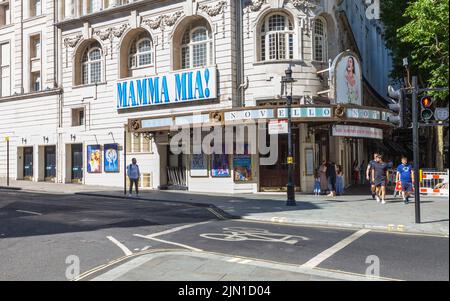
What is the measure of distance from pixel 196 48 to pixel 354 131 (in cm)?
1008

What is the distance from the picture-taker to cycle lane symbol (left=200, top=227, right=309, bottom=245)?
32.6 ft

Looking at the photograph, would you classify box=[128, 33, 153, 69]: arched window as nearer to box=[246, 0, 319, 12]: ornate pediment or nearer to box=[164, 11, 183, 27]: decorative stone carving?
box=[164, 11, 183, 27]: decorative stone carving

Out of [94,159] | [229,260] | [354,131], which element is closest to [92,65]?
[94,159]

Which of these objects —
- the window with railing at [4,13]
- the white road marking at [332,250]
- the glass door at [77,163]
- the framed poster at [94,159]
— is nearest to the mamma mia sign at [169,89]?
the framed poster at [94,159]

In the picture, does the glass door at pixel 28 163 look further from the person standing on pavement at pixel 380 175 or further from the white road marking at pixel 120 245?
the white road marking at pixel 120 245

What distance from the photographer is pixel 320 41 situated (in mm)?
24844

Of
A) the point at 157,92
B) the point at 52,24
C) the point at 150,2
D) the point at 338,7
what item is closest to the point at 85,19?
the point at 52,24

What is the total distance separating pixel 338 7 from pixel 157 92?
11.5 meters

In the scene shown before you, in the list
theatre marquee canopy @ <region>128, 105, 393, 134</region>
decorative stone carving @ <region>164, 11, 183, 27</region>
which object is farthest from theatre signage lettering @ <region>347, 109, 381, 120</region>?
decorative stone carving @ <region>164, 11, 183, 27</region>

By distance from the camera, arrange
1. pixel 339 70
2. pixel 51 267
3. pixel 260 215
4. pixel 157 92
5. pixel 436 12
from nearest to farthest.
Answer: pixel 51 267 → pixel 260 215 → pixel 436 12 → pixel 339 70 → pixel 157 92

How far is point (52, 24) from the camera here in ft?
102

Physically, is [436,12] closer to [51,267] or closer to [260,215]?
[260,215]

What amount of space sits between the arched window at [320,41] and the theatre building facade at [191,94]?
79 mm

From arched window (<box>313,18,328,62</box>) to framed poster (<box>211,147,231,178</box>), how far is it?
7353mm
